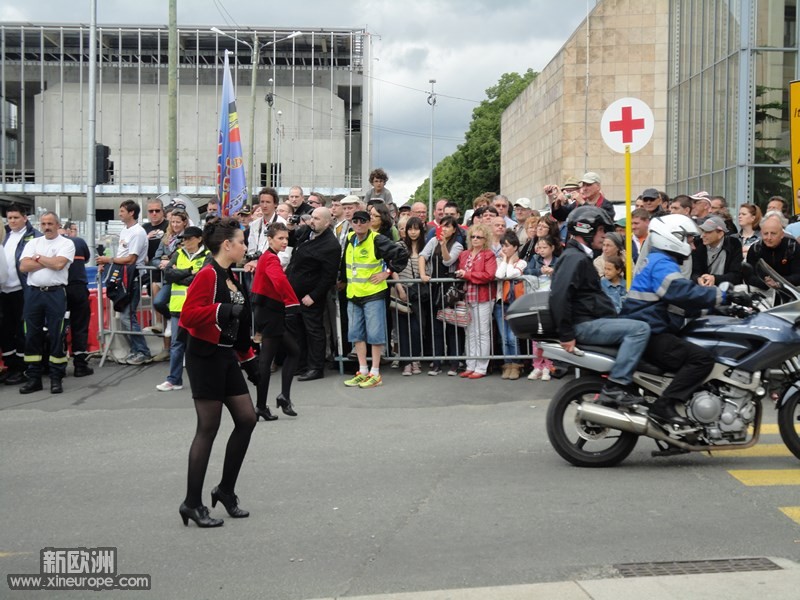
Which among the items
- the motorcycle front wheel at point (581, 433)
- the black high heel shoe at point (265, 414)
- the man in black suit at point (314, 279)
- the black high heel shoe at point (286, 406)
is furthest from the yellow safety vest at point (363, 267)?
the motorcycle front wheel at point (581, 433)

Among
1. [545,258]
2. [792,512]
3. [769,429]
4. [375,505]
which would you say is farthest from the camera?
[545,258]

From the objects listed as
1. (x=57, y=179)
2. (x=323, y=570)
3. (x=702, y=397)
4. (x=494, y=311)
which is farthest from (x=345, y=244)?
(x=57, y=179)

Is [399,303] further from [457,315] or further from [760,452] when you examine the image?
[760,452]

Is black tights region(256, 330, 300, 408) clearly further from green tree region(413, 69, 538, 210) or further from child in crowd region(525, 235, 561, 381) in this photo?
green tree region(413, 69, 538, 210)

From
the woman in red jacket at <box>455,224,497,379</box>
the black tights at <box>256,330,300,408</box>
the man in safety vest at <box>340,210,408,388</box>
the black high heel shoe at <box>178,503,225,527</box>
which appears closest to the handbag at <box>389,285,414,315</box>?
the man in safety vest at <box>340,210,408,388</box>

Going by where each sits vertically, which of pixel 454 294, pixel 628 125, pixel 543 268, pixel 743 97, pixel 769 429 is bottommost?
pixel 769 429

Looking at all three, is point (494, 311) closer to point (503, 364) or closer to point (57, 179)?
point (503, 364)

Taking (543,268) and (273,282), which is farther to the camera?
(543,268)

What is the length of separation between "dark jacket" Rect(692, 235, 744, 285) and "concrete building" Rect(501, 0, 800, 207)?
1073 cm

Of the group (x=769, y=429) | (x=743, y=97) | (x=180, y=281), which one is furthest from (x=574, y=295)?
(x=743, y=97)

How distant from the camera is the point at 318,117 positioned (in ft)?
216

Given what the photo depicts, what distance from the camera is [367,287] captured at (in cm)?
1153

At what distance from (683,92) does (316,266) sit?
1730 cm

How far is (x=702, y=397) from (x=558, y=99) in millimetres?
32753
